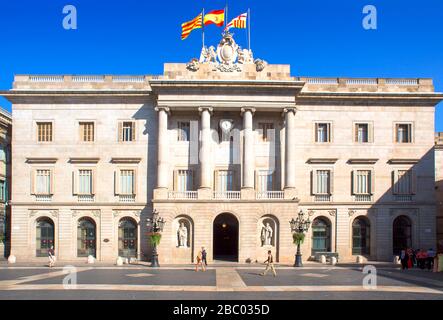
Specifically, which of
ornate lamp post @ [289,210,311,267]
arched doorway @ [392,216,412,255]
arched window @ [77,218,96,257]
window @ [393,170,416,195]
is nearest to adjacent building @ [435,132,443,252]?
arched doorway @ [392,216,412,255]

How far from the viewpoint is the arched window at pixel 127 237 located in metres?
45.2

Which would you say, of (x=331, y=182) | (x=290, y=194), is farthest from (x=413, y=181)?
(x=290, y=194)

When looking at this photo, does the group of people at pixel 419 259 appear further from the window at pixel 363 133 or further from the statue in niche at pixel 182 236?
the statue in niche at pixel 182 236

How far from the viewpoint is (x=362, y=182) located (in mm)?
45906

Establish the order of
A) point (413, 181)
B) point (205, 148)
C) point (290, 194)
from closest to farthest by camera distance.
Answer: point (290, 194)
point (205, 148)
point (413, 181)

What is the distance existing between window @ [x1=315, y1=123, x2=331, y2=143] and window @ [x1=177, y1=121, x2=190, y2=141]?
482 inches

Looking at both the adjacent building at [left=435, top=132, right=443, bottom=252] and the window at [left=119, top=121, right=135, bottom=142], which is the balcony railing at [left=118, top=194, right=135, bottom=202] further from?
the adjacent building at [left=435, top=132, right=443, bottom=252]

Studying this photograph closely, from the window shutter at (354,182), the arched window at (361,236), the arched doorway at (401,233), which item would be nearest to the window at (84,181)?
the window shutter at (354,182)

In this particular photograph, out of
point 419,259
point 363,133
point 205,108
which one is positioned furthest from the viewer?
point 363,133

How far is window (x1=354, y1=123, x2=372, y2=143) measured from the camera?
151ft

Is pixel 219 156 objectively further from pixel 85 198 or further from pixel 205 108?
pixel 85 198

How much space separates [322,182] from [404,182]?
25.7ft

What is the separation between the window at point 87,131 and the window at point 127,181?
447cm

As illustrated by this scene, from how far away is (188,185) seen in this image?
1773 inches
